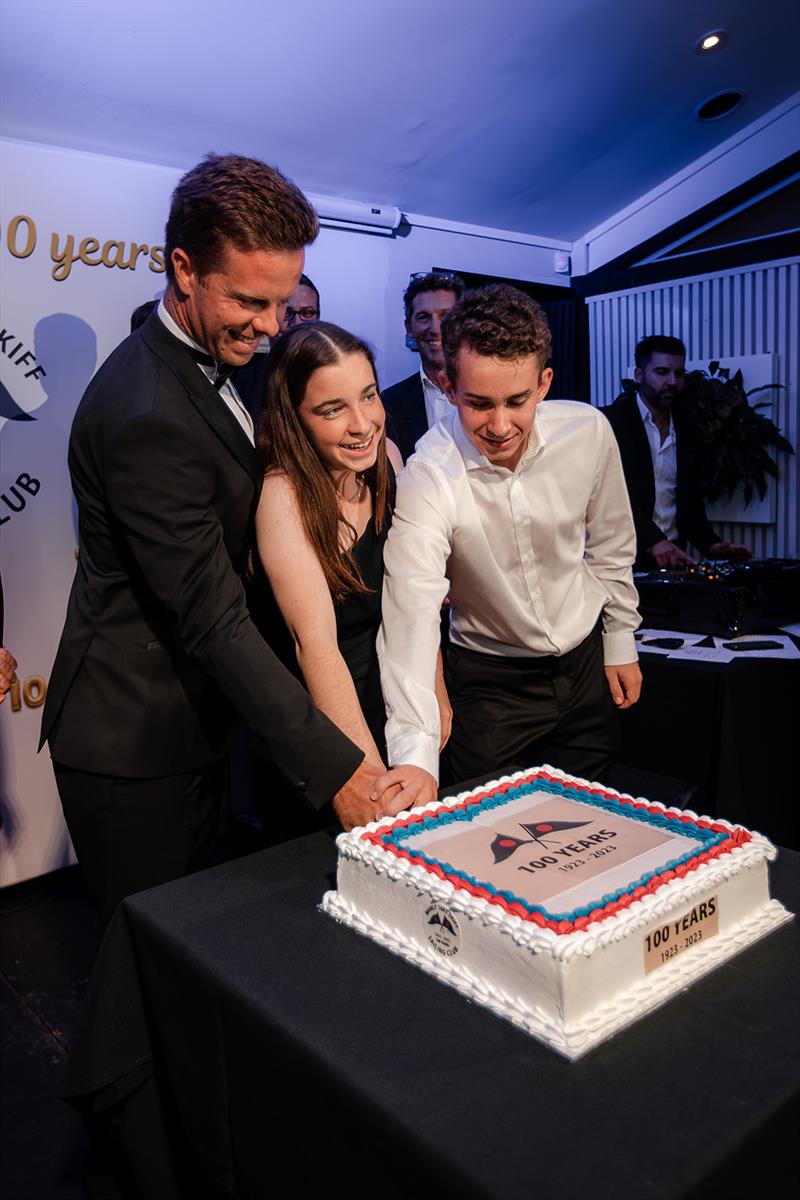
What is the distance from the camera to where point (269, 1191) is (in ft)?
3.24

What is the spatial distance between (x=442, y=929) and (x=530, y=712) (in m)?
1.02

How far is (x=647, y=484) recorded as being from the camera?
3.98 metres

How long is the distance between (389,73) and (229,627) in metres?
2.49

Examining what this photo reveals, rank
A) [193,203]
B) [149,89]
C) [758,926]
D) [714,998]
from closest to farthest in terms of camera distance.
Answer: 1. [714,998]
2. [758,926]
3. [193,203]
4. [149,89]

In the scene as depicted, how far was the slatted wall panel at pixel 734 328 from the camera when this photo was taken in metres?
4.89

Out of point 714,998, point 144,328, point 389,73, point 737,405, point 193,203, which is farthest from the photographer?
point 737,405

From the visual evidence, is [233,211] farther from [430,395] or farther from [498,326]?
[430,395]

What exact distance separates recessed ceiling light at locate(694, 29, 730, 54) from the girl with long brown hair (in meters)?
2.90

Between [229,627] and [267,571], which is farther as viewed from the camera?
[267,571]

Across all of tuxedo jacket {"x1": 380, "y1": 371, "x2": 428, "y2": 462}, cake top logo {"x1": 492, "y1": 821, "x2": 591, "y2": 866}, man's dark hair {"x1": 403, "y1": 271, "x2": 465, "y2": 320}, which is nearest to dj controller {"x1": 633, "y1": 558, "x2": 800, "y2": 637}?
tuxedo jacket {"x1": 380, "y1": 371, "x2": 428, "y2": 462}

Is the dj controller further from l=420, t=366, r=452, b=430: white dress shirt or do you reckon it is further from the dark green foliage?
the dark green foliage

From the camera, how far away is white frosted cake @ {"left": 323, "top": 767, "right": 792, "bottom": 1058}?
0.91 metres

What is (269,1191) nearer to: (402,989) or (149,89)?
(402,989)

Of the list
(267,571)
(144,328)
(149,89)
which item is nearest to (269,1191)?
(267,571)
